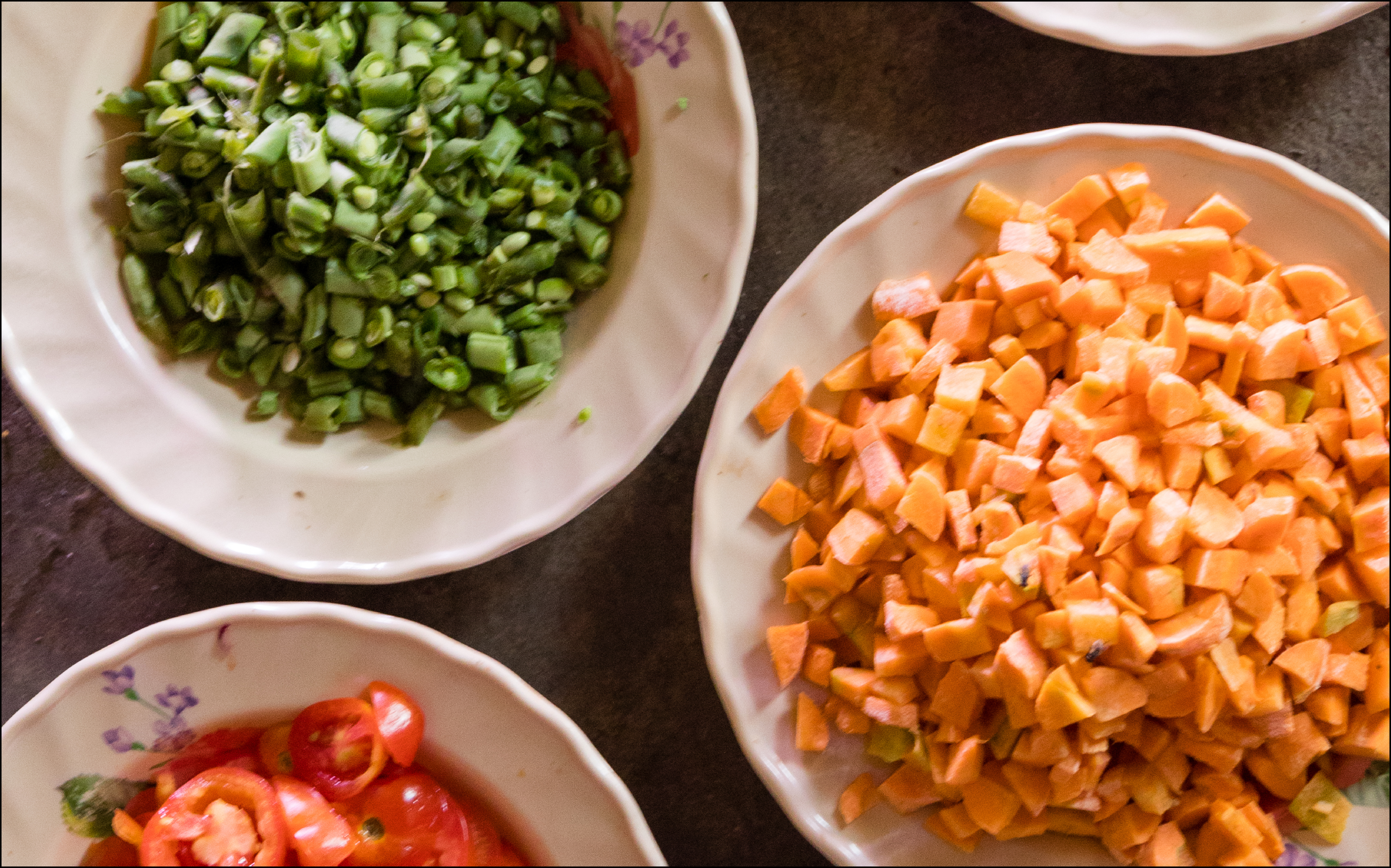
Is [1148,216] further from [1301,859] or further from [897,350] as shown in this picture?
[1301,859]

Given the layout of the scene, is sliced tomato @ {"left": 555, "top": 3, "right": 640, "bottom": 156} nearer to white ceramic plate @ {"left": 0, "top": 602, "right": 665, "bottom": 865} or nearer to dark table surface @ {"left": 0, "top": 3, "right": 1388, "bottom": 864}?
dark table surface @ {"left": 0, "top": 3, "right": 1388, "bottom": 864}

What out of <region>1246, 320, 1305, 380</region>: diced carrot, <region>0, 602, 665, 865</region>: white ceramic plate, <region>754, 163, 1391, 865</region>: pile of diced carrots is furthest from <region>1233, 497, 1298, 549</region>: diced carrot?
<region>0, 602, 665, 865</region>: white ceramic plate

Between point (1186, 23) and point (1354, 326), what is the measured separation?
1.20ft

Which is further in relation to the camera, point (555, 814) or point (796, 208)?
point (796, 208)

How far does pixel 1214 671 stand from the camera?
32.1 inches

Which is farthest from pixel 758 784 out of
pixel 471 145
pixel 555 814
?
pixel 471 145

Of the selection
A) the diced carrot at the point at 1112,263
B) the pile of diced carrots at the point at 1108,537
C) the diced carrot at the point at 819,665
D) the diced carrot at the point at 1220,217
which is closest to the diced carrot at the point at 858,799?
the pile of diced carrots at the point at 1108,537

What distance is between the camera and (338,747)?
84 centimetres

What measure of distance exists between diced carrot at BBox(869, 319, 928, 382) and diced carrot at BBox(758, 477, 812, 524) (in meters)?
0.15

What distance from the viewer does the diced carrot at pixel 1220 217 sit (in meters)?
0.88

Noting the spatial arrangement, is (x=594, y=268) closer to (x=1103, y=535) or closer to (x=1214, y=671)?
(x=1103, y=535)

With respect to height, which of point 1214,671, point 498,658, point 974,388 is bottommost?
point 498,658

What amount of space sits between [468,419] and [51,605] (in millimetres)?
608

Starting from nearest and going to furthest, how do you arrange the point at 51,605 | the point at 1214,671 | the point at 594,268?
the point at 1214,671, the point at 594,268, the point at 51,605
